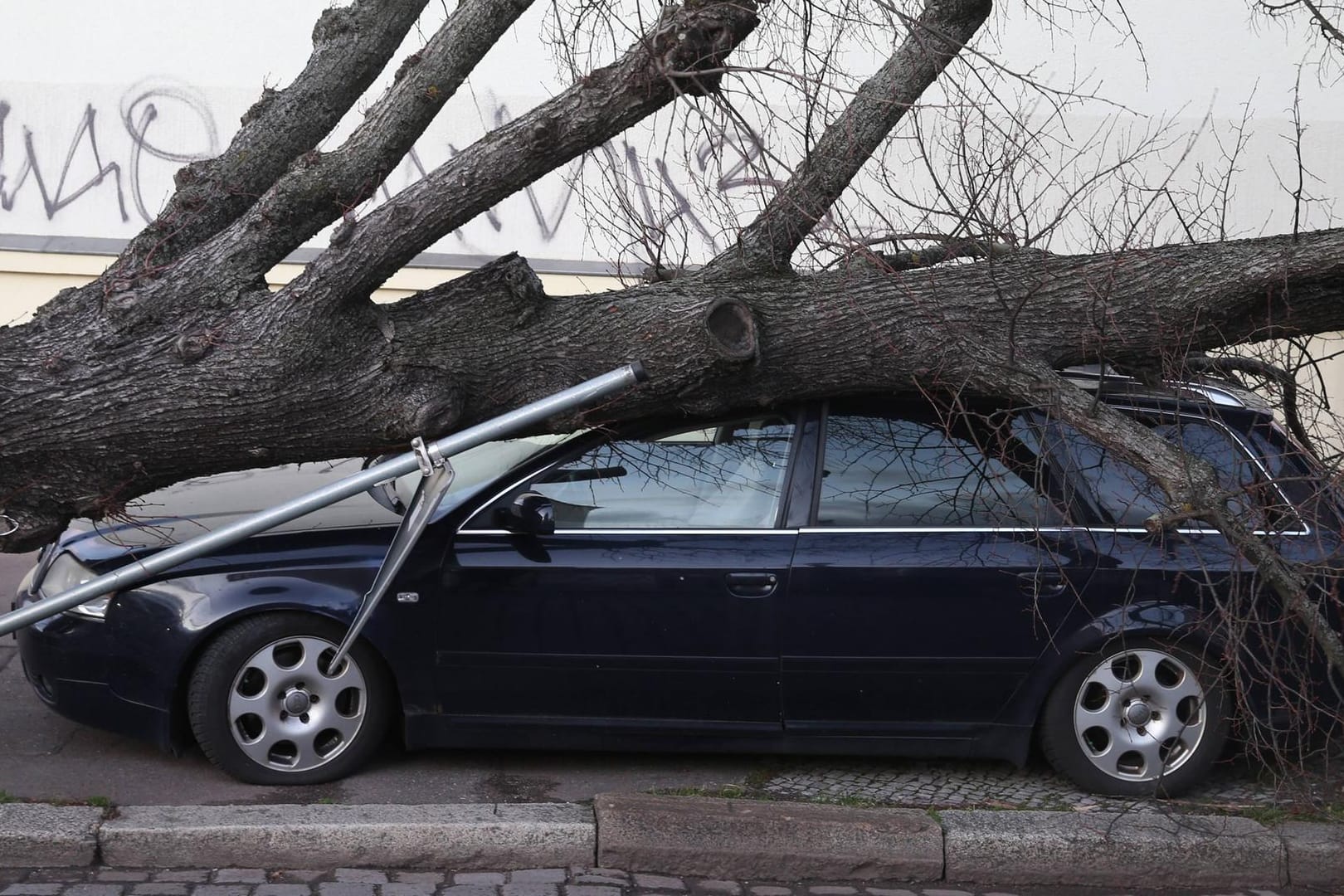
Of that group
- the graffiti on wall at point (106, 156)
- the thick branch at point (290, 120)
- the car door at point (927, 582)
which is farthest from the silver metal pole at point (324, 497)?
the graffiti on wall at point (106, 156)

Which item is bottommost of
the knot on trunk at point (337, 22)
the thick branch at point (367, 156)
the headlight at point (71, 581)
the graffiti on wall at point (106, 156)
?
the headlight at point (71, 581)

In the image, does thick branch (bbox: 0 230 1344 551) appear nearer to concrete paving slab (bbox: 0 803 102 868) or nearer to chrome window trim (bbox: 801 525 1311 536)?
chrome window trim (bbox: 801 525 1311 536)

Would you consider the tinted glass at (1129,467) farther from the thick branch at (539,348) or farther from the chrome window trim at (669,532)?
the chrome window trim at (669,532)

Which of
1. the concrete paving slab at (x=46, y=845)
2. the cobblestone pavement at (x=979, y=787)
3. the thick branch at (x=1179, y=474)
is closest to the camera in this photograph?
the thick branch at (x=1179, y=474)

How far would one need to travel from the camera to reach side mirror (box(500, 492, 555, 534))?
4.52 m

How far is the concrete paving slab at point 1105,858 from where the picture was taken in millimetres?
4324

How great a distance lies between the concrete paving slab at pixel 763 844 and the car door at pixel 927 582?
1.36 ft

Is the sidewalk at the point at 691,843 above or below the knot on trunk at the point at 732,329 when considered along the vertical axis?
below

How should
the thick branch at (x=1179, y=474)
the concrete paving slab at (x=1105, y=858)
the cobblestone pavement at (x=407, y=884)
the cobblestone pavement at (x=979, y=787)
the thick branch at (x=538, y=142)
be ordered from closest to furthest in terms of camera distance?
the thick branch at (x=1179, y=474)
the cobblestone pavement at (x=407, y=884)
the thick branch at (x=538, y=142)
the concrete paving slab at (x=1105, y=858)
the cobblestone pavement at (x=979, y=787)

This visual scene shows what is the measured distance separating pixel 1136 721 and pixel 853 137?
7.37ft

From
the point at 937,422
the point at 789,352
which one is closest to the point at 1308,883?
the point at 937,422

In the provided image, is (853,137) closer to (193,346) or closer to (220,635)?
(193,346)

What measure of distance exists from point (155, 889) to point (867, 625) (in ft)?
7.75

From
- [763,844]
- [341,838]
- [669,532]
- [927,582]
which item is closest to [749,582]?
[669,532]
